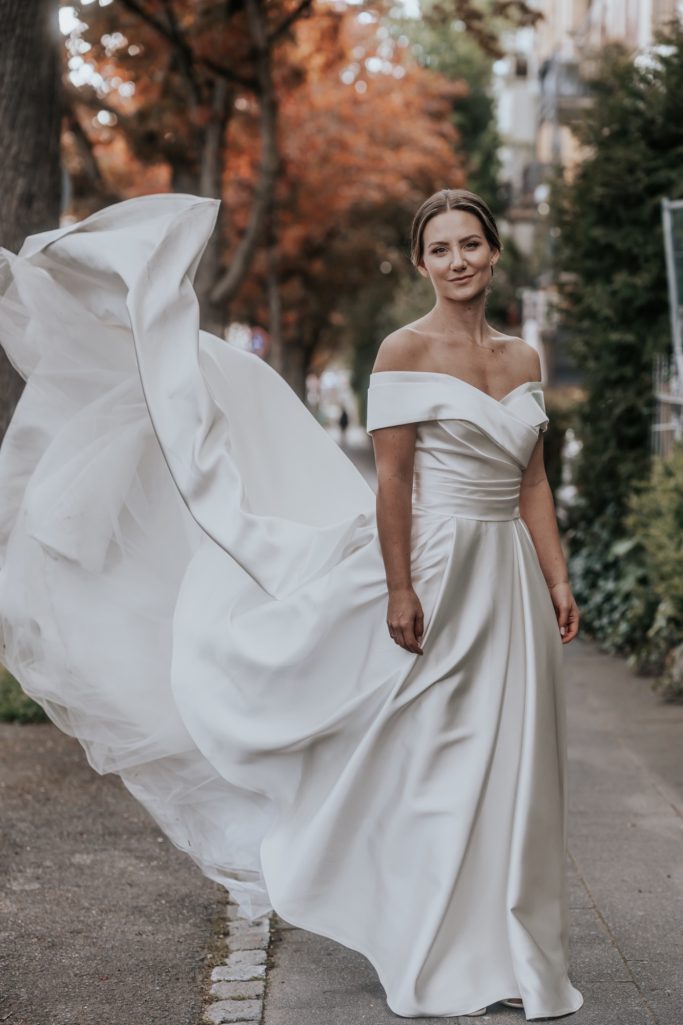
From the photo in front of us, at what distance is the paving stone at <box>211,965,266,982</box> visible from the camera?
4.39 meters

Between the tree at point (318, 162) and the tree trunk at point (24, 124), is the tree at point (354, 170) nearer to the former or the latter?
the tree at point (318, 162)

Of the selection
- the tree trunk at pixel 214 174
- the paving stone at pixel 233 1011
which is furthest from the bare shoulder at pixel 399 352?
the tree trunk at pixel 214 174

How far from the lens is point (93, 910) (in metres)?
5.01

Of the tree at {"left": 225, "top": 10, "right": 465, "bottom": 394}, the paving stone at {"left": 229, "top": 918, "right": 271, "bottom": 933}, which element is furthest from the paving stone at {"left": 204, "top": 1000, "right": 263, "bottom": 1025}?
the tree at {"left": 225, "top": 10, "right": 465, "bottom": 394}

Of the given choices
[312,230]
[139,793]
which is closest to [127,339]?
[139,793]

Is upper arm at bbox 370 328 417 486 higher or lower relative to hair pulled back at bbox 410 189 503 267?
lower

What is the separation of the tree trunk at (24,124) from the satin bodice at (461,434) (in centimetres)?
454

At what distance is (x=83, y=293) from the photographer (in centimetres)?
459

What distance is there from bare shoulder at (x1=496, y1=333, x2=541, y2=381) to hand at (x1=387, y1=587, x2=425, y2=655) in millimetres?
724

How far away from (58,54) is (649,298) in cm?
470

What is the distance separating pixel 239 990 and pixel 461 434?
181 cm

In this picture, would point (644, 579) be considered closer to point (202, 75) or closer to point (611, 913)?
point (611, 913)

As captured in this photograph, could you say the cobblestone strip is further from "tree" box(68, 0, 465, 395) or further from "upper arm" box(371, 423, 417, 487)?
"tree" box(68, 0, 465, 395)

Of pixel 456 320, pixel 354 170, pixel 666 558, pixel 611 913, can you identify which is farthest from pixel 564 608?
pixel 354 170
